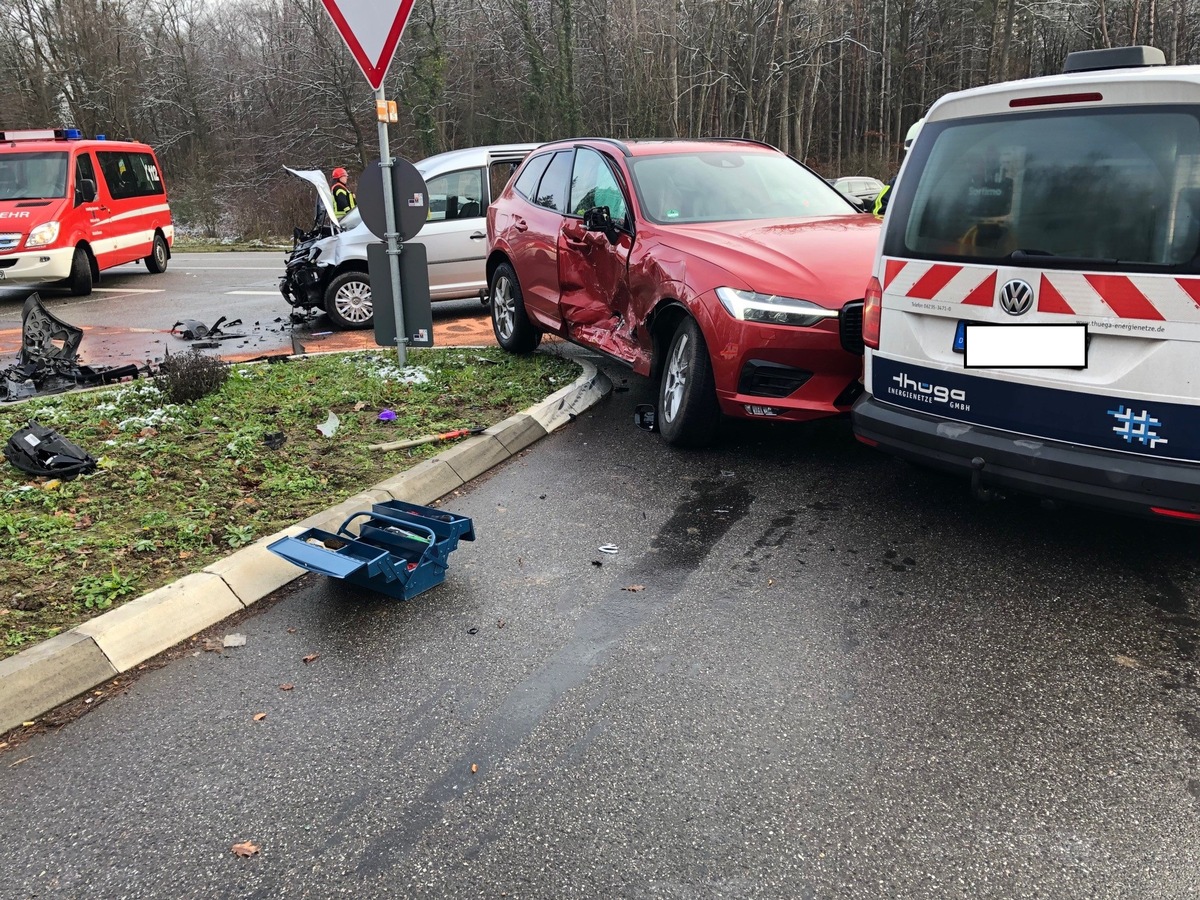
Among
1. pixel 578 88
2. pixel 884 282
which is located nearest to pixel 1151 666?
pixel 884 282

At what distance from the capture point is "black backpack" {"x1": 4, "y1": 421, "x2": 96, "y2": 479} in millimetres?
5016

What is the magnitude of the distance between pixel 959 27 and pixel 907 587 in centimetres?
4754

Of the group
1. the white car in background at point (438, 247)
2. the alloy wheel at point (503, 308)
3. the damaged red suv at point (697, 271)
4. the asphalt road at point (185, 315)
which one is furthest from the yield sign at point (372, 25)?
the white car in background at point (438, 247)

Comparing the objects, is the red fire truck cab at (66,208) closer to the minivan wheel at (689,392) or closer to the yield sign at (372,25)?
the yield sign at (372,25)

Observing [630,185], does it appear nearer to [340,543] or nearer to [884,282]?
[884,282]

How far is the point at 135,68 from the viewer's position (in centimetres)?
4391

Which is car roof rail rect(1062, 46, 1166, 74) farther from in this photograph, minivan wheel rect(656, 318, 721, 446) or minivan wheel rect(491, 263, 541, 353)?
minivan wheel rect(491, 263, 541, 353)

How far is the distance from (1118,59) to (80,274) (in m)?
14.9

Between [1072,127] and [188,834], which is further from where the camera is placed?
[1072,127]

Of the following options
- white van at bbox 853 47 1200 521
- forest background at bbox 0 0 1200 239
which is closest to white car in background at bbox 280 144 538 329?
white van at bbox 853 47 1200 521

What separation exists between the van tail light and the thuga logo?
22cm

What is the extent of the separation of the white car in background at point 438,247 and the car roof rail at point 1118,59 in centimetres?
730

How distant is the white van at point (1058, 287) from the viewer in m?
3.25

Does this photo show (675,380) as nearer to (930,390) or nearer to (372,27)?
(930,390)
